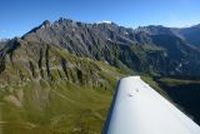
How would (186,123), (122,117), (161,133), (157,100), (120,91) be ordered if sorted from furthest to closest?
(120,91) → (157,100) → (122,117) → (186,123) → (161,133)

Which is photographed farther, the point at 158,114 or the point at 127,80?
the point at 127,80

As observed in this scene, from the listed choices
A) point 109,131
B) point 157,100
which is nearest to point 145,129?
point 109,131

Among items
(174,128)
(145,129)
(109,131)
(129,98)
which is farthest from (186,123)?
(129,98)

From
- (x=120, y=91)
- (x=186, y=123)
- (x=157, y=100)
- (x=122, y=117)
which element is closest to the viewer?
(x=186, y=123)

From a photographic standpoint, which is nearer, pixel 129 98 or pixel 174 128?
pixel 174 128

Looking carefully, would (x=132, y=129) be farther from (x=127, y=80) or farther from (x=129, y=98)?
(x=127, y=80)

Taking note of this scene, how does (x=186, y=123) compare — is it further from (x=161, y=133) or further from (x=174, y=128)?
(x=161, y=133)
